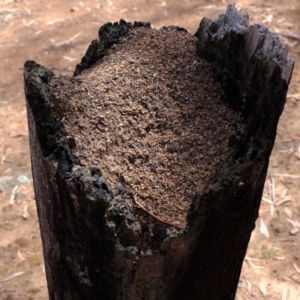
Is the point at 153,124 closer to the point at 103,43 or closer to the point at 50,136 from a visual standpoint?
the point at 50,136

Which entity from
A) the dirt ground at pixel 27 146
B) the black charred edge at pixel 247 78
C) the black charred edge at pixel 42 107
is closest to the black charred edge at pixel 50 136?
the black charred edge at pixel 42 107

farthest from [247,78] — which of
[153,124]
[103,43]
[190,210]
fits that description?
[103,43]

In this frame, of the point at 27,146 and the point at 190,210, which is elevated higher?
the point at 190,210

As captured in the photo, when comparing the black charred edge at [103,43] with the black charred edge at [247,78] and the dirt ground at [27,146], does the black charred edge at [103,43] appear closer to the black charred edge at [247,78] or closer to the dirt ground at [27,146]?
the black charred edge at [247,78]

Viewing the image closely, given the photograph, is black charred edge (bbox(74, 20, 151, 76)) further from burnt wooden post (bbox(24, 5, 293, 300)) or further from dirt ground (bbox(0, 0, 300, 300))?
dirt ground (bbox(0, 0, 300, 300))

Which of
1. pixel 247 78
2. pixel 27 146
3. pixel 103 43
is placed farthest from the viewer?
pixel 27 146

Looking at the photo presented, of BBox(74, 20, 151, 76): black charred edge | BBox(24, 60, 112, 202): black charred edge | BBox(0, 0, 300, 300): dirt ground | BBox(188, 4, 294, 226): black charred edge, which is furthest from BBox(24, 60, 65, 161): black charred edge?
BBox(0, 0, 300, 300): dirt ground
